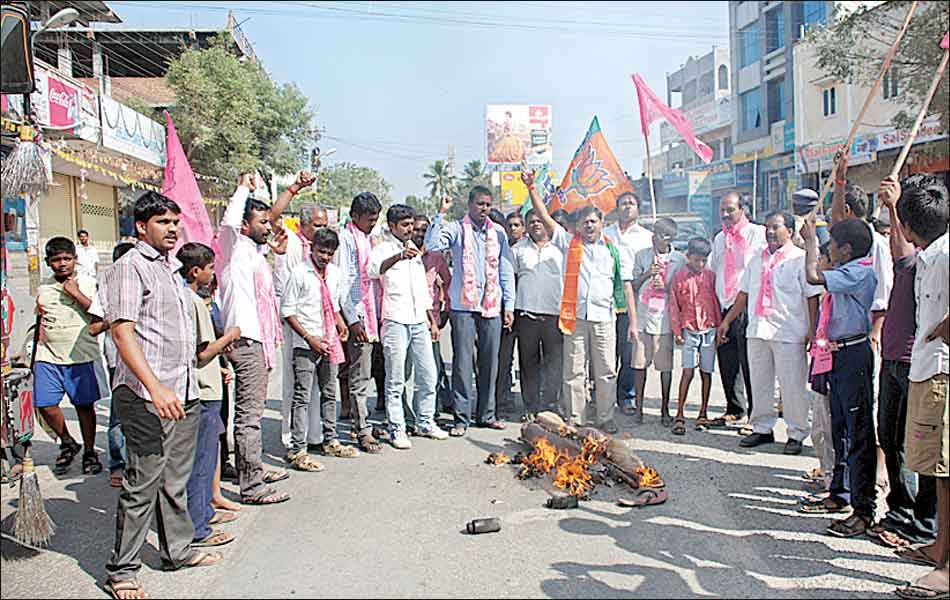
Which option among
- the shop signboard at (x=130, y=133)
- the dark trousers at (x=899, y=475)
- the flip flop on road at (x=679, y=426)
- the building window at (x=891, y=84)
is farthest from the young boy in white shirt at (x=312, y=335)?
the shop signboard at (x=130, y=133)

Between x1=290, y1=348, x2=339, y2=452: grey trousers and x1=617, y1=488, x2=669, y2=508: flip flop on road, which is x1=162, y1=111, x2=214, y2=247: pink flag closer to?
x1=290, y1=348, x2=339, y2=452: grey trousers

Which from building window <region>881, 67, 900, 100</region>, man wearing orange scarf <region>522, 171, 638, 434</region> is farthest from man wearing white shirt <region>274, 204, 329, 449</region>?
building window <region>881, 67, 900, 100</region>

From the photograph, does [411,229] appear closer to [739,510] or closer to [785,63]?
[739,510]

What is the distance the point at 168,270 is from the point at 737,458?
4.60m

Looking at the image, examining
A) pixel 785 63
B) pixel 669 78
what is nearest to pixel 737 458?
pixel 785 63

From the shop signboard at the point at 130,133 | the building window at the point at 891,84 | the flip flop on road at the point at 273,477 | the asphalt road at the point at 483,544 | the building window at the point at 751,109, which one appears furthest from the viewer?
the building window at the point at 751,109

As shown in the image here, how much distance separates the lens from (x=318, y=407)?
6.41 m

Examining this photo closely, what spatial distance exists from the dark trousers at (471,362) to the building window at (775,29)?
116ft

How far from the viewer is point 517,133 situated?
190ft

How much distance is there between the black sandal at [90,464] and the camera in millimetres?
6020

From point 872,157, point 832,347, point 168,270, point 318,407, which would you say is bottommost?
point 318,407

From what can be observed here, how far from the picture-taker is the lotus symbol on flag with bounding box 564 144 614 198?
26.6 ft

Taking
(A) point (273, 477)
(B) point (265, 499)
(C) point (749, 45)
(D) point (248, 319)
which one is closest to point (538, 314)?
(A) point (273, 477)

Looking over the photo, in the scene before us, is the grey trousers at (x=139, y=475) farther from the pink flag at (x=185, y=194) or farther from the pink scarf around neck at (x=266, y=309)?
the pink flag at (x=185, y=194)
